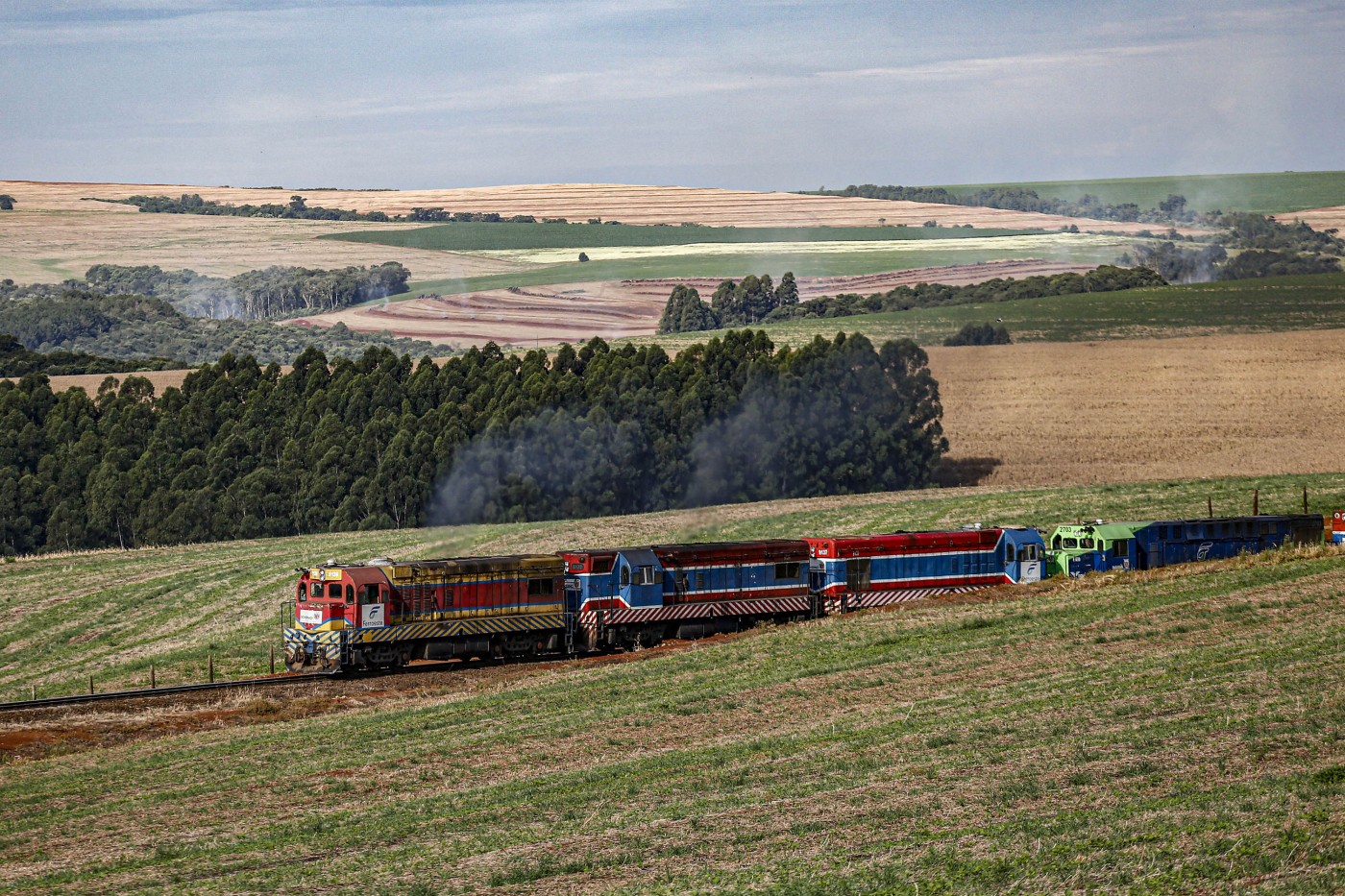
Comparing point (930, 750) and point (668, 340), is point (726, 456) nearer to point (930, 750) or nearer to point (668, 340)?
point (668, 340)

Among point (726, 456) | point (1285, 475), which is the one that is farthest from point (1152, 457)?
point (726, 456)

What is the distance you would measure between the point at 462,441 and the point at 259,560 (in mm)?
20857

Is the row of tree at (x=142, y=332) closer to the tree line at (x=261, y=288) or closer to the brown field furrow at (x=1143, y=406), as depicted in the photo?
the tree line at (x=261, y=288)

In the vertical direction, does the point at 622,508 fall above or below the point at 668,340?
below

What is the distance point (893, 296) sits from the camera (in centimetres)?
15238

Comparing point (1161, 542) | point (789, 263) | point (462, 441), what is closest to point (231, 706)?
point (1161, 542)

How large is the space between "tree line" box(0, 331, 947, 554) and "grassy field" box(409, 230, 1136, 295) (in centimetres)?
7372

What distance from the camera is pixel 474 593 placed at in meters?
45.3

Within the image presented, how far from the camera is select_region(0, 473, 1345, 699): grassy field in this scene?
54.0 metres

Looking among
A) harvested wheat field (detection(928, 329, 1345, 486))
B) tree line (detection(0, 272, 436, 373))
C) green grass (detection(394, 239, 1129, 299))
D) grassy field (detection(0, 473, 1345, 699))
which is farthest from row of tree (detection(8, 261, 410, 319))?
grassy field (detection(0, 473, 1345, 699))

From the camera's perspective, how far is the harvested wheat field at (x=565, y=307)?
15188 centimetres

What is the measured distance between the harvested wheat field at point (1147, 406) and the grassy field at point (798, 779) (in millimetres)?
52694

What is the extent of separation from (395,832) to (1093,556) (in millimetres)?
38445

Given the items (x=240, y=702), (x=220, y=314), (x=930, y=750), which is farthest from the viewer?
(x=220, y=314)
